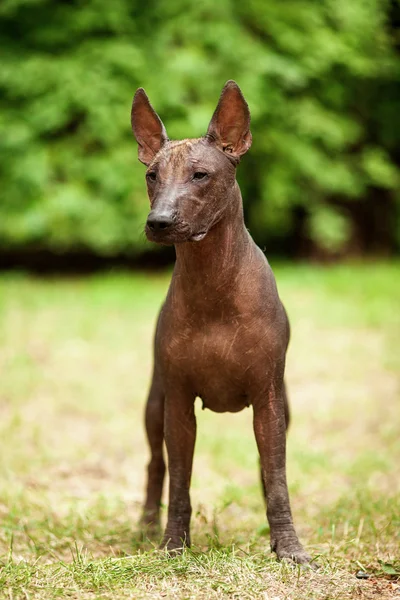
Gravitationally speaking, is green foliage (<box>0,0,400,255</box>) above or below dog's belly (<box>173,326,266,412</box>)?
above

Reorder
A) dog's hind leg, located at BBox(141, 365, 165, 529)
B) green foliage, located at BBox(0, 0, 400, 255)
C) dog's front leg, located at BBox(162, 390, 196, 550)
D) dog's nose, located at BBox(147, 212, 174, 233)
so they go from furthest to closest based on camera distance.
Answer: green foliage, located at BBox(0, 0, 400, 255), dog's hind leg, located at BBox(141, 365, 165, 529), dog's front leg, located at BBox(162, 390, 196, 550), dog's nose, located at BBox(147, 212, 174, 233)

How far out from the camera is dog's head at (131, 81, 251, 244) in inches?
135

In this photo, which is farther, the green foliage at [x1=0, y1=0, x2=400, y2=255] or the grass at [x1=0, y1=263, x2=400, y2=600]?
the green foliage at [x1=0, y1=0, x2=400, y2=255]

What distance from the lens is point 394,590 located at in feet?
11.9

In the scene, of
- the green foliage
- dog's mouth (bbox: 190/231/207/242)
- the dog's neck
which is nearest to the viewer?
dog's mouth (bbox: 190/231/207/242)

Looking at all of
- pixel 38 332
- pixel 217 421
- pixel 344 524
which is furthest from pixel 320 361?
pixel 344 524

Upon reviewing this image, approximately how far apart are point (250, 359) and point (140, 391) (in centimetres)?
514

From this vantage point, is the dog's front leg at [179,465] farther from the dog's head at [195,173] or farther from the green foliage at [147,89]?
the green foliage at [147,89]

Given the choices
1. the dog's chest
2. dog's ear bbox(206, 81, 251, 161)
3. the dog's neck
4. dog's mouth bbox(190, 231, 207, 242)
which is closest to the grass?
the dog's chest

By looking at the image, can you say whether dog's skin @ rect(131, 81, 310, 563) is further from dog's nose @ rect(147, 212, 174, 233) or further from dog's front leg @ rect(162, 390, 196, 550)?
dog's nose @ rect(147, 212, 174, 233)

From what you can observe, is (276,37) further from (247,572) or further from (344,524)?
(247,572)

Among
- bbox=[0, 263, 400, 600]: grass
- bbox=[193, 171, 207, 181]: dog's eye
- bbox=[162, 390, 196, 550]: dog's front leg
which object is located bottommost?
bbox=[0, 263, 400, 600]: grass

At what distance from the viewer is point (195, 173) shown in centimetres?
357

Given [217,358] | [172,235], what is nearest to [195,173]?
[172,235]
